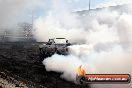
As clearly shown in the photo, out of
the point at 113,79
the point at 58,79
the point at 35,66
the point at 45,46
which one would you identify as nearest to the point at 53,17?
the point at 45,46

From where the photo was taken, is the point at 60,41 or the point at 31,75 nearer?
the point at 31,75

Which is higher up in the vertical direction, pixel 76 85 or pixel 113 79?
pixel 113 79

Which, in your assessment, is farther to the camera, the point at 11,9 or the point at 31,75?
the point at 11,9

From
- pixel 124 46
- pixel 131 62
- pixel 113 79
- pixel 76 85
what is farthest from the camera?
pixel 124 46

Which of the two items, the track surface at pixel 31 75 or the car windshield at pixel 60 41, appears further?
the car windshield at pixel 60 41

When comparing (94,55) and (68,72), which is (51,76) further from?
(94,55)

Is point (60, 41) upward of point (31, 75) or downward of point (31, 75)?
upward

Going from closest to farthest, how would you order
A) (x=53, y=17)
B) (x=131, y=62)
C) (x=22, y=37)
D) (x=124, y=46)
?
1. (x=131, y=62)
2. (x=124, y=46)
3. (x=22, y=37)
4. (x=53, y=17)

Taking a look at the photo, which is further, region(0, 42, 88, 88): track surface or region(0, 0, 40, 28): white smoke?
region(0, 0, 40, 28): white smoke

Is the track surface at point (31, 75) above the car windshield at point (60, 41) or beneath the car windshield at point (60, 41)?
beneath

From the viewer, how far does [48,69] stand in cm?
1543

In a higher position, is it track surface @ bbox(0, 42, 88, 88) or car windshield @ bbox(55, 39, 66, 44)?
car windshield @ bbox(55, 39, 66, 44)

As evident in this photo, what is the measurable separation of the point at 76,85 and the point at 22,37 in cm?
2938

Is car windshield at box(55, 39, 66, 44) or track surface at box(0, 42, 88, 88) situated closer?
track surface at box(0, 42, 88, 88)
